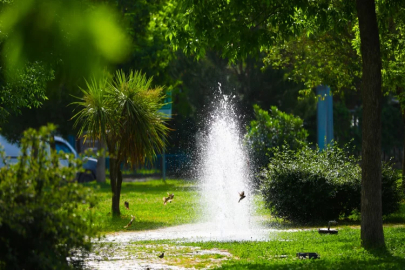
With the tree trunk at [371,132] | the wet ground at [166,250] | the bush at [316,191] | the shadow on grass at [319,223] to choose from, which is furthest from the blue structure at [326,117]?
the tree trunk at [371,132]

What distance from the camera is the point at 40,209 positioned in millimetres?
6676

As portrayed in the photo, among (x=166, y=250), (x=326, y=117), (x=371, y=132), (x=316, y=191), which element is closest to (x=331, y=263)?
(x=371, y=132)

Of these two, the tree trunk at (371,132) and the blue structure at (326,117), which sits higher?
the blue structure at (326,117)

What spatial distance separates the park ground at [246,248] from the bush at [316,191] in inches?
13.6

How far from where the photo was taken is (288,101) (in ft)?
137

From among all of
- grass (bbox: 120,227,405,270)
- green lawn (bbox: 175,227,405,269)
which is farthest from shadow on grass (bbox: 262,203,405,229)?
grass (bbox: 120,227,405,270)

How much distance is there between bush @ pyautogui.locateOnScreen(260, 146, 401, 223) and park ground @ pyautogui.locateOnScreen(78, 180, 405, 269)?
0.35 metres

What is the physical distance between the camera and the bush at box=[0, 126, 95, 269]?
6.64 meters

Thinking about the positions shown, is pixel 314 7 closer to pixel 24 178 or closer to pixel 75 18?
pixel 24 178

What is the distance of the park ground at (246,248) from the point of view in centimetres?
982

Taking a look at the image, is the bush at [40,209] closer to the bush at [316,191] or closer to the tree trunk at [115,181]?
the bush at [316,191]

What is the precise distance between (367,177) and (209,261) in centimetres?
281

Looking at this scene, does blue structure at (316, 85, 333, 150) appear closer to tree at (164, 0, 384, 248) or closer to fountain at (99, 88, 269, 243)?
fountain at (99, 88, 269, 243)

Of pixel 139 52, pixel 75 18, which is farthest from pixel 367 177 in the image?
pixel 139 52
